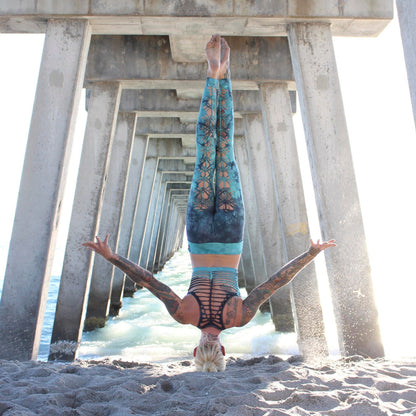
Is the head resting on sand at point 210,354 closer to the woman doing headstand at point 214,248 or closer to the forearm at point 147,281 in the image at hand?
the woman doing headstand at point 214,248

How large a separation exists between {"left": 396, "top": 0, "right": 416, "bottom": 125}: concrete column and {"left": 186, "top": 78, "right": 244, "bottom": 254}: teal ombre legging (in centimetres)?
199

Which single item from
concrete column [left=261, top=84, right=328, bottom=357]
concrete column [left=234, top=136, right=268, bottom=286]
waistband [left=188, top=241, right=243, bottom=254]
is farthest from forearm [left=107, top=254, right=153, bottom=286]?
concrete column [left=234, top=136, right=268, bottom=286]

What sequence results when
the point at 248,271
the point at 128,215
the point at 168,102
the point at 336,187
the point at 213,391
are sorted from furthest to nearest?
the point at 248,271 < the point at 128,215 < the point at 168,102 < the point at 336,187 < the point at 213,391

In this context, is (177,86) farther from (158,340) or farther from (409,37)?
(409,37)

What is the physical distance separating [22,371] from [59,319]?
315cm

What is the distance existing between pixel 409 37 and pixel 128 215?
9.65 meters

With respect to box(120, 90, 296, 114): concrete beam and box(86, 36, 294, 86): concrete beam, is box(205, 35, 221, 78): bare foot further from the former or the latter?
box(120, 90, 296, 114): concrete beam

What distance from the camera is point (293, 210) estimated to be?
6.81 meters

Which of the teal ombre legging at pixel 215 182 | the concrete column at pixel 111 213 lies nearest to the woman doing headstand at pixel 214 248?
the teal ombre legging at pixel 215 182

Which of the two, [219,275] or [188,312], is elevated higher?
[219,275]

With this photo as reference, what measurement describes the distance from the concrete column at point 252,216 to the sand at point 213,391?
7.58 metres

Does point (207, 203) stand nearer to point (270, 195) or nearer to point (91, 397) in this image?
point (91, 397)

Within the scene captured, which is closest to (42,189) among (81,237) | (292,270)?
(81,237)

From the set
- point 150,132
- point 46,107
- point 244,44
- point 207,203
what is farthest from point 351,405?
point 150,132
